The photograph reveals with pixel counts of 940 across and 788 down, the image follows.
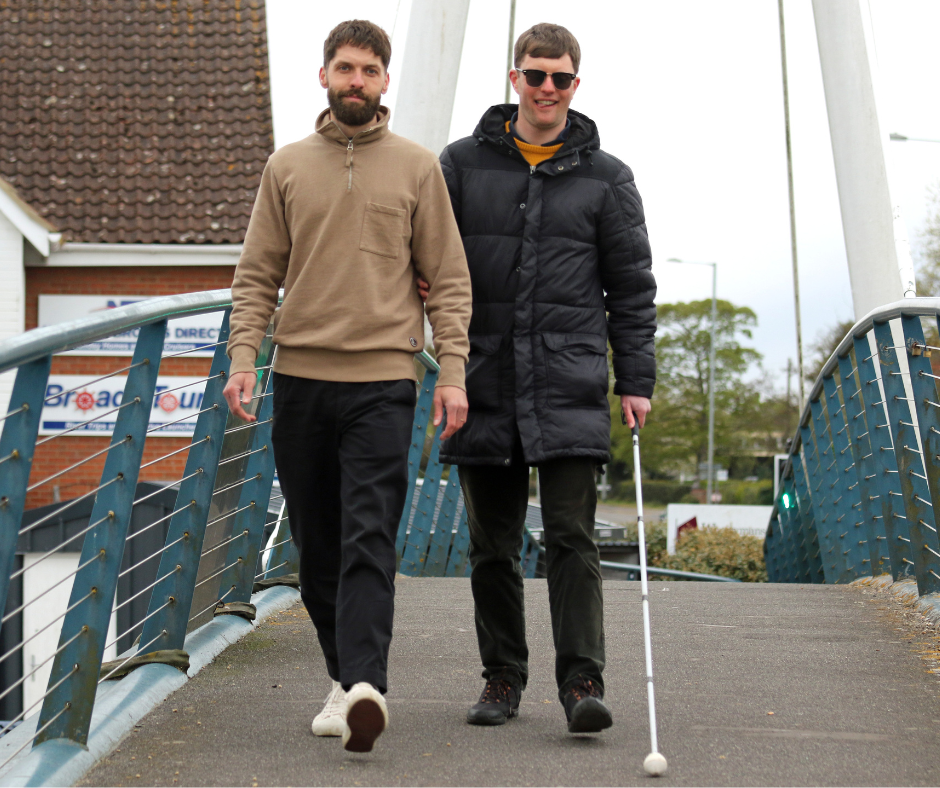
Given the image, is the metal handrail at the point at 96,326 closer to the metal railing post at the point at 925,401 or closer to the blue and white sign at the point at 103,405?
the metal railing post at the point at 925,401

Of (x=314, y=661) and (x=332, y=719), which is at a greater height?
(x=314, y=661)

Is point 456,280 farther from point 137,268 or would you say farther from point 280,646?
point 137,268

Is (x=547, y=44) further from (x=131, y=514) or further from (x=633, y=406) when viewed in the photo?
(x=131, y=514)

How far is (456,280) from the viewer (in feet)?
10.2

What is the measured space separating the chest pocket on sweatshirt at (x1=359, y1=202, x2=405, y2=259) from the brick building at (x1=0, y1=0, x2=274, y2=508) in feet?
42.5

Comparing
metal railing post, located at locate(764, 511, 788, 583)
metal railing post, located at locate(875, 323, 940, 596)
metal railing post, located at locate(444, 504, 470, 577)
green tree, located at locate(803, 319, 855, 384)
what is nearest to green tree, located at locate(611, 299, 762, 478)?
green tree, located at locate(803, 319, 855, 384)

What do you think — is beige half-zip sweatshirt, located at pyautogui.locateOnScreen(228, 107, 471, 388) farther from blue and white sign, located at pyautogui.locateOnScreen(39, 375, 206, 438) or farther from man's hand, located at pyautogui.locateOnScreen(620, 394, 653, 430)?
blue and white sign, located at pyautogui.locateOnScreen(39, 375, 206, 438)

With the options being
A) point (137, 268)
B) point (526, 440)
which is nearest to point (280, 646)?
point (526, 440)

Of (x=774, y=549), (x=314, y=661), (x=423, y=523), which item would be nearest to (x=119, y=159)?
(x=774, y=549)

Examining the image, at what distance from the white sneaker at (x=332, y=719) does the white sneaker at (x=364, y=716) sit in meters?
0.37

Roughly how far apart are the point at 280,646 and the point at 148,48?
608 inches

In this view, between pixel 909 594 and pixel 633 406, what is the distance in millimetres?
2583

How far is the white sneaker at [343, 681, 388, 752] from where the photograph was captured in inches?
106

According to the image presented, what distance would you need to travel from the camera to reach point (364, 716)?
106 inches
